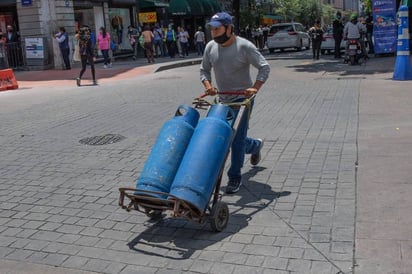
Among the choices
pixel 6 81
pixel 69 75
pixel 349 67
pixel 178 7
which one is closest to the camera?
pixel 6 81

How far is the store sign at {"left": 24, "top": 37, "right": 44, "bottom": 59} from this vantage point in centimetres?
2275

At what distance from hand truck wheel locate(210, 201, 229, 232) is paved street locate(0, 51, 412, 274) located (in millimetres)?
81

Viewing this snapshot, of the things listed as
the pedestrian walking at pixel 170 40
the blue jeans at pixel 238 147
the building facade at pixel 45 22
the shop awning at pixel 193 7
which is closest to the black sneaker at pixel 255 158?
the blue jeans at pixel 238 147

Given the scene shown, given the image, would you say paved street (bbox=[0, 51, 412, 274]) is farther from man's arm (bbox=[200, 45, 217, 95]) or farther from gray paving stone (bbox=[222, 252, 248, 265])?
man's arm (bbox=[200, 45, 217, 95])

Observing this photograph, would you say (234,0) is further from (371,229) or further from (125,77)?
(371,229)

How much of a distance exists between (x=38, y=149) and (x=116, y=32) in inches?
879

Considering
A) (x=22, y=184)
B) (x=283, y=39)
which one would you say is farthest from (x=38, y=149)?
(x=283, y=39)

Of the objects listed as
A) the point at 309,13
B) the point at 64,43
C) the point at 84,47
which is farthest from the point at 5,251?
the point at 309,13

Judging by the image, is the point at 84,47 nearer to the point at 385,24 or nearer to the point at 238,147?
the point at 385,24

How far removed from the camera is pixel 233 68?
518 cm

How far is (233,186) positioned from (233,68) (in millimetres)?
1216

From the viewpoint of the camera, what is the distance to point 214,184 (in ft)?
14.0

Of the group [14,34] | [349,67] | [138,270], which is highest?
[14,34]

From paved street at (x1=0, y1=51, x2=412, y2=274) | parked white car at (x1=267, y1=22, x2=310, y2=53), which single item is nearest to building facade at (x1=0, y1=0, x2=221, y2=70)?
parked white car at (x1=267, y1=22, x2=310, y2=53)
